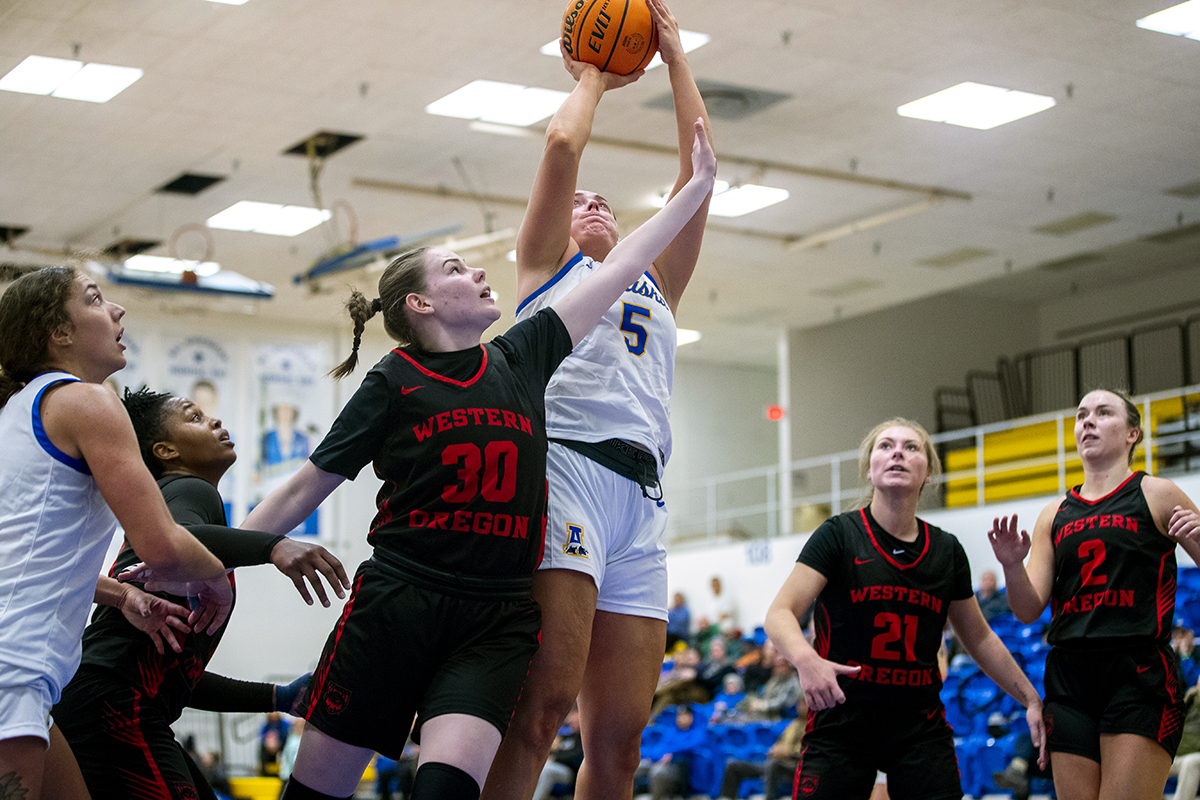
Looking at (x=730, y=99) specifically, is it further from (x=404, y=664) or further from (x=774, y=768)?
(x=404, y=664)

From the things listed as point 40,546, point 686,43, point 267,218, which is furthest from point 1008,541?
point 267,218

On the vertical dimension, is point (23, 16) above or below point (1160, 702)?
above

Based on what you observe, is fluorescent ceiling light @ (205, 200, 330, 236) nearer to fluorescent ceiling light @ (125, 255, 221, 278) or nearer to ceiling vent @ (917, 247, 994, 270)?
fluorescent ceiling light @ (125, 255, 221, 278)

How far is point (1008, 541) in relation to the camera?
13.3ft

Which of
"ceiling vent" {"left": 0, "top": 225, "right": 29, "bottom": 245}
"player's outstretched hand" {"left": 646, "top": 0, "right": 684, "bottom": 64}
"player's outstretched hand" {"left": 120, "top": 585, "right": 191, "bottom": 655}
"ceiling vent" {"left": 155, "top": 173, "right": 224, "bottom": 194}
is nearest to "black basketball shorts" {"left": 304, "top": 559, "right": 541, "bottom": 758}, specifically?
"player's outstretched hand" {"left": 120, "top": 585, "right": 191, "bottom": 655}

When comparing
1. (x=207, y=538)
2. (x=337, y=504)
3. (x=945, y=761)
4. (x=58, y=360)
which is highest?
(x=337, y=504)

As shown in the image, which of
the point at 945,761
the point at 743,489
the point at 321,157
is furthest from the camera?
the point at 743,489

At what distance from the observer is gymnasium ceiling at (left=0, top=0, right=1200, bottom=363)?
35.9 feet

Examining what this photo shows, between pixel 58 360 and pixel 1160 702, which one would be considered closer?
pixel 58 360

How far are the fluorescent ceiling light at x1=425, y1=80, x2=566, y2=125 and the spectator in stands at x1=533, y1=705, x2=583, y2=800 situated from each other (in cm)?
561

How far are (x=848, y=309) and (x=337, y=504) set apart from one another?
8.54 metres

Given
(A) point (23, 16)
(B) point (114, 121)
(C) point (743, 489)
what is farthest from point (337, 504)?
(A) point (23, 16)

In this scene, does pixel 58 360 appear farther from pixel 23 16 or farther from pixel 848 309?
pixel 848 309

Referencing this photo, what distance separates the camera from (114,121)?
12859 mm
